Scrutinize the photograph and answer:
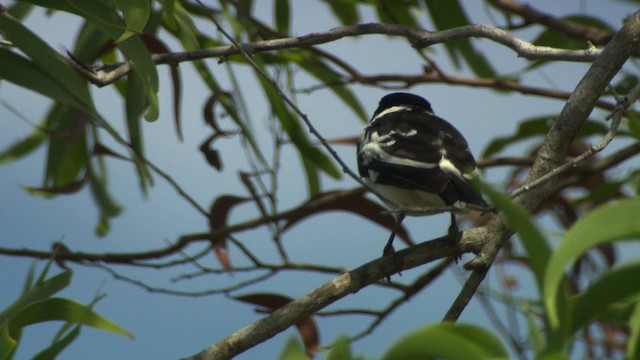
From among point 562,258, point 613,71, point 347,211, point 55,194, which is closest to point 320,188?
point 347,211

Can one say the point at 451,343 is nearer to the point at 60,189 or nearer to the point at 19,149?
the point at 60,189

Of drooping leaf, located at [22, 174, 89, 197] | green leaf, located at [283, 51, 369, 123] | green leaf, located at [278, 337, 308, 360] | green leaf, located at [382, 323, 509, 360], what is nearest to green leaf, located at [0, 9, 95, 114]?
drooping leaf, located at [22, 174, 89, 197]

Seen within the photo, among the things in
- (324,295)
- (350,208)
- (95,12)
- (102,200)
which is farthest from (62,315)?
(102,200)

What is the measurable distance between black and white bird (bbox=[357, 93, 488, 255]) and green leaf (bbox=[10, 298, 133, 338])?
71 centimetres

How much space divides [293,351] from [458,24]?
217 cm

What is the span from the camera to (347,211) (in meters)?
2.60

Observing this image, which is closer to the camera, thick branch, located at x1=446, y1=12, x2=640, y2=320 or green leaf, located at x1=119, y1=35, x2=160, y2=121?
thick branch, located at x1=446, y1=12, x2=640, y2=320

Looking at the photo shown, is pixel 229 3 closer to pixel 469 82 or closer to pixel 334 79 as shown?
pixel 334 79

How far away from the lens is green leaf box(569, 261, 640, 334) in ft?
2.39

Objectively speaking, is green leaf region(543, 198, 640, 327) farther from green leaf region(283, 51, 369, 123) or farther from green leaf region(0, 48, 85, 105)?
green leaf region(283, 51, 369, 123)

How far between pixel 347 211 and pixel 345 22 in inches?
42.3

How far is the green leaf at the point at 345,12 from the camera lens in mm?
3355

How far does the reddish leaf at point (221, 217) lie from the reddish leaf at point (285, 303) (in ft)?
A: 0.98

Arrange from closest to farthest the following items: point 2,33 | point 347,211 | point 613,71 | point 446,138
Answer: point 613,71, point 2,33, point 446,138, point 347,211
